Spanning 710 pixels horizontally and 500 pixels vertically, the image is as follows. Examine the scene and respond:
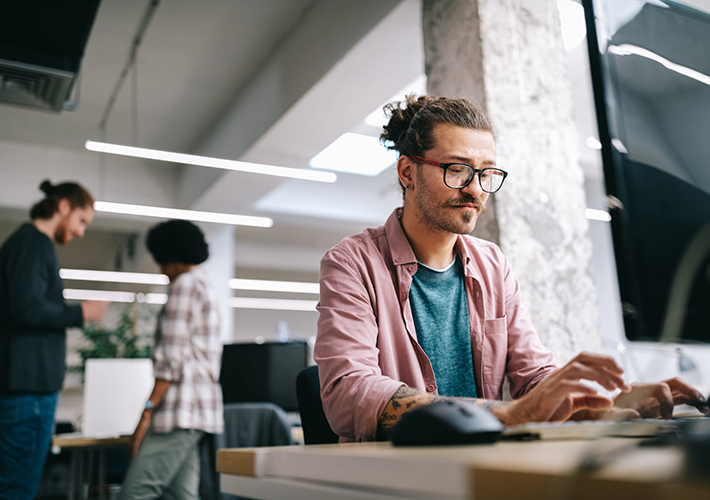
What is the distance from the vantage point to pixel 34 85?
349 centimetres

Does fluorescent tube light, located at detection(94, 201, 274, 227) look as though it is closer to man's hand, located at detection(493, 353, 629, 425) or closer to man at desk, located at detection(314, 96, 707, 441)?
man at desk, located at detection(314, 96, 707, 441)

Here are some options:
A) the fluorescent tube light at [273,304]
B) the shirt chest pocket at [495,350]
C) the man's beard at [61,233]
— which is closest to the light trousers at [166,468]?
the man's beard at [61,233]

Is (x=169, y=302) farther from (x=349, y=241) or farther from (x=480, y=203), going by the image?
(x=480, y=203)

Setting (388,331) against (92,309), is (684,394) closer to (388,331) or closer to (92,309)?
(388,331)

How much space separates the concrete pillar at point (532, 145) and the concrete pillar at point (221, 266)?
5.49 m

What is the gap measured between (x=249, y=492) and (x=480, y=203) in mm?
861

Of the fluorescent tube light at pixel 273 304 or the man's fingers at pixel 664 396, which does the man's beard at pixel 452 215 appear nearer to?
the man's fingers at pixel 664 396

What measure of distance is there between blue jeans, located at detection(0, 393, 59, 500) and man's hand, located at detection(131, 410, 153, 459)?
33 cm

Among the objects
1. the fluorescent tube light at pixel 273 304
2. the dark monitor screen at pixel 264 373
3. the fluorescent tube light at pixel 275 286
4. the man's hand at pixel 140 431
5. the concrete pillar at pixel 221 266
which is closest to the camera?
the man's hand at pixel 140 431

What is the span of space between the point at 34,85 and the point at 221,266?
4383mm

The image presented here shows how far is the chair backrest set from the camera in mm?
1176

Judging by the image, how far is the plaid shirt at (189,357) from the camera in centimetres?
237

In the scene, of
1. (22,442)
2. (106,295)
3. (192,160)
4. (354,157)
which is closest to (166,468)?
(22,442)

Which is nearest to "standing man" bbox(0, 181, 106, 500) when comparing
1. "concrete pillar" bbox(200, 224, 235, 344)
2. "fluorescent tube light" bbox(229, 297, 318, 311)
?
"concrete pillar" bbox(200, 224, 235, 344)
